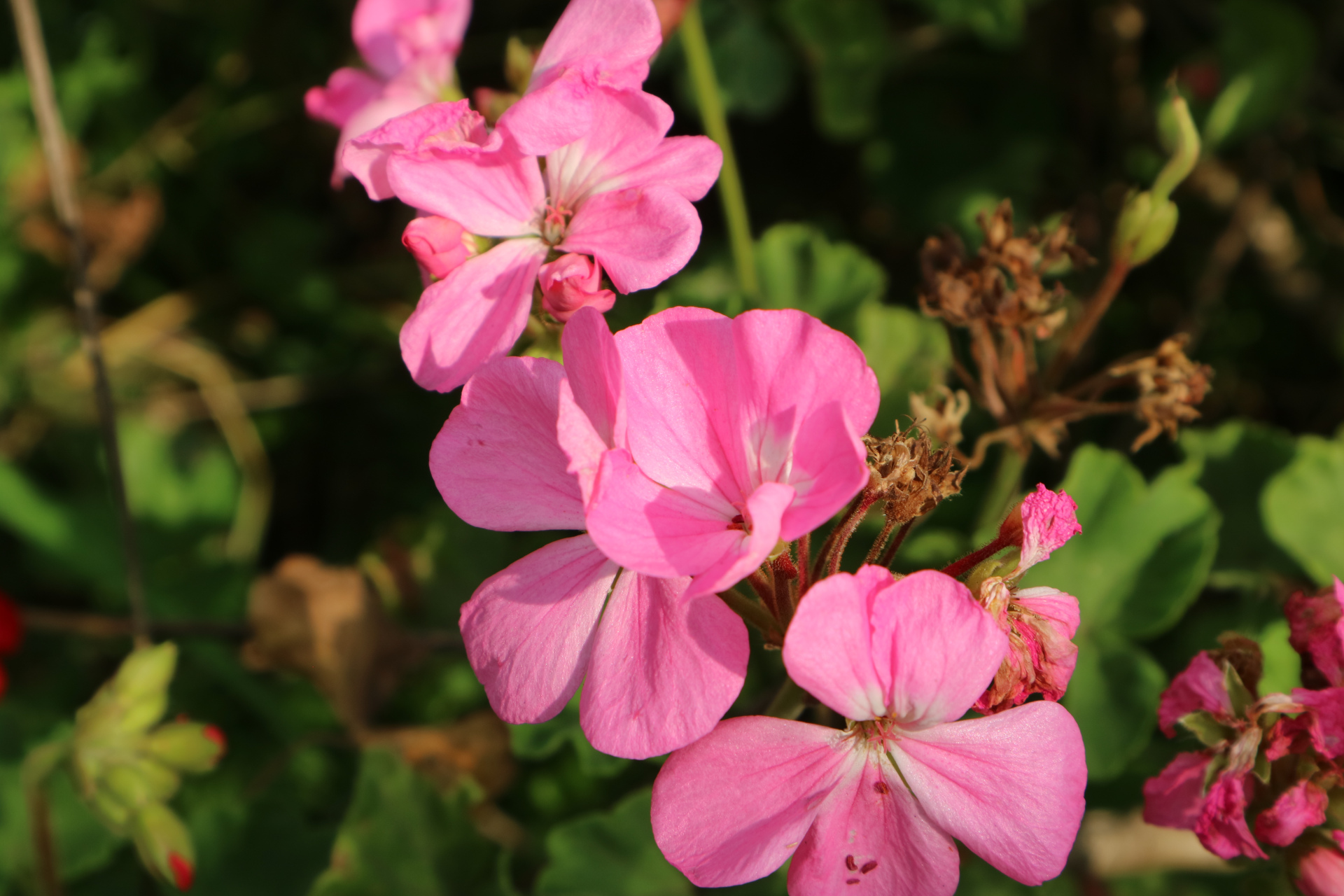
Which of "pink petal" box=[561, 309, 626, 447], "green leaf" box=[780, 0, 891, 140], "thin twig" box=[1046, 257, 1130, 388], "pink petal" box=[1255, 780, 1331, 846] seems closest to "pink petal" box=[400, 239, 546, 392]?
"pink petal" box=[561, 309, 626, 447]

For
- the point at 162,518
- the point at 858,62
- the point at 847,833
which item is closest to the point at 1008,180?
the point at 858,62

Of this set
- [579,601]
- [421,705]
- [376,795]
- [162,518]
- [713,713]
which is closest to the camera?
[713,713]

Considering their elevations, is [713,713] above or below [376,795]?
above

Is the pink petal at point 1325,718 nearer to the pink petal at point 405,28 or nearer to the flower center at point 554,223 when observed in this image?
the flower center at point 554,223


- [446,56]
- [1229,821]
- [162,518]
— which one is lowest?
[162,518]

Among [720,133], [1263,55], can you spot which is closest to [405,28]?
[720,133]

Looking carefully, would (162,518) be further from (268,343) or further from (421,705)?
(421,705)

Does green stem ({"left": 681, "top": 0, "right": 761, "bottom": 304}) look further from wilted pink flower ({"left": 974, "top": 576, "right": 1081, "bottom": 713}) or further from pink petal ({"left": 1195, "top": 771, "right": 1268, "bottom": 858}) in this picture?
pink petal ({"left": 1195, "top": 771, "right": 1268, "bottom": 858})
